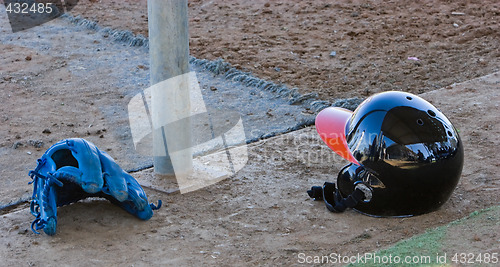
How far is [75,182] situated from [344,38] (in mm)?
6289

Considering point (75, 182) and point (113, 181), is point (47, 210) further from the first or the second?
point (113, 181)

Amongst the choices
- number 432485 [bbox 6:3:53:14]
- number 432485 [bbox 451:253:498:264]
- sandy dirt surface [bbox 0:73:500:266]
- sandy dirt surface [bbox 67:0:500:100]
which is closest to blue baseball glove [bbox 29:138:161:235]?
sandy dirt surface [bbox 0:73:500:266]

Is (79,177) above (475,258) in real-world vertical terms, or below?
above

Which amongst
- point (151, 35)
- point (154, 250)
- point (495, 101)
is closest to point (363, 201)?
point (154, 250)

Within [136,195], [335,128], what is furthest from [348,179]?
[136,195]

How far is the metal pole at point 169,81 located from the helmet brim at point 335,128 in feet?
3.83

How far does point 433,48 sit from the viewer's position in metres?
9.88

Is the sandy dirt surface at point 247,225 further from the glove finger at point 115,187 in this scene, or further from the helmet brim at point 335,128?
the helmet brim at point 335,128

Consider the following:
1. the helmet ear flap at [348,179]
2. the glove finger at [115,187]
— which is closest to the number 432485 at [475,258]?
the helmet ear flap at [348,179]

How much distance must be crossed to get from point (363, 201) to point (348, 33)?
5.74 metres

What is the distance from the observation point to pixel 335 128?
18.6ft

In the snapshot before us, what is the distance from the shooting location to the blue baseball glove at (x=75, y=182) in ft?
16.4

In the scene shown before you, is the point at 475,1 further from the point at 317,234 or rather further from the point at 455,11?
the point at 317,234

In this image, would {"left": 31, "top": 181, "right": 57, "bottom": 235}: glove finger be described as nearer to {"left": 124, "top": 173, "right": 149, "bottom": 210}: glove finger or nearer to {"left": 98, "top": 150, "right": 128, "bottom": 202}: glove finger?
{"left": 98, "top": 150, "right": 128, "bottom": 202}: glove finger
